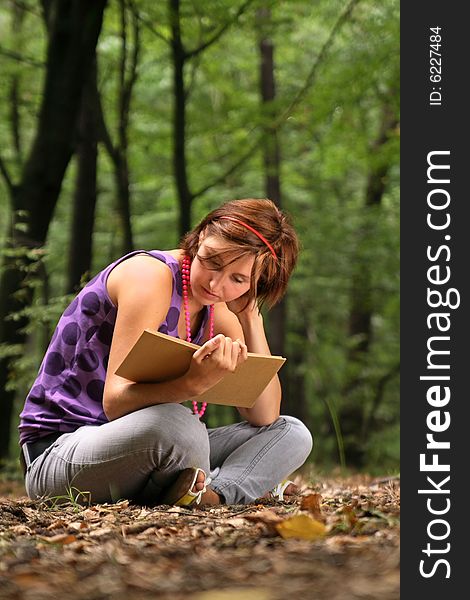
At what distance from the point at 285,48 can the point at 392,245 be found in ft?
11.3

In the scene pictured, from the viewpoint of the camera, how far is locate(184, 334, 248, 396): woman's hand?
10.1 ft

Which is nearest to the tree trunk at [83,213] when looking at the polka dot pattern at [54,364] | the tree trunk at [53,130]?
the tree trunk at [53,130]

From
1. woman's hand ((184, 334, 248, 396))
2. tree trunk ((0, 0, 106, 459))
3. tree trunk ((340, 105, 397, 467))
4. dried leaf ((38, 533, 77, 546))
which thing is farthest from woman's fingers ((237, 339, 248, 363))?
tree trunk ((340, 105, 397, 467))

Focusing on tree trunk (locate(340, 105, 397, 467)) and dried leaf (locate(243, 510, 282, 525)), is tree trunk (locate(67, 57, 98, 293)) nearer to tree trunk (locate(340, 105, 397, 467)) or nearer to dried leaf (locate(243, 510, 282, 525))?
tree trunk (locate(340, 105, 397, 467))

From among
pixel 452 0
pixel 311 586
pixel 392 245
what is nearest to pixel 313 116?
pixel 392 245

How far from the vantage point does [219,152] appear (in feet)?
43.0

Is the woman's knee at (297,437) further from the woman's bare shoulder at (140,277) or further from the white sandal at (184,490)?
the woman's bare shoulder at (140,277)

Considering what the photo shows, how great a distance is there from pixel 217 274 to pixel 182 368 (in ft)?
1.35

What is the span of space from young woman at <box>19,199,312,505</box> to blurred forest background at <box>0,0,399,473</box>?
2.38 metres

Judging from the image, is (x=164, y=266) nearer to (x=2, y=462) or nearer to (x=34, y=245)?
(x=34, y=245)

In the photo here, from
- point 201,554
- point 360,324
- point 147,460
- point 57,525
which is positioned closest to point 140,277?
point 147,460

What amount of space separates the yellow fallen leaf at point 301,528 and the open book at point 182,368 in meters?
0.77

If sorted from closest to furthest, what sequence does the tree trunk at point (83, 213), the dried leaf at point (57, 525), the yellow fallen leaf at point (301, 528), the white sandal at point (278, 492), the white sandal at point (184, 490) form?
the yellow fallen leaf at point (301, 528), the dried leaf at point (57, 525), the white sandal at point (184, 490), the white sandal at point (278, 492), the tree trunk at point (83, 213)

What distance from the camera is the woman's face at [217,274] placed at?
3.38m
